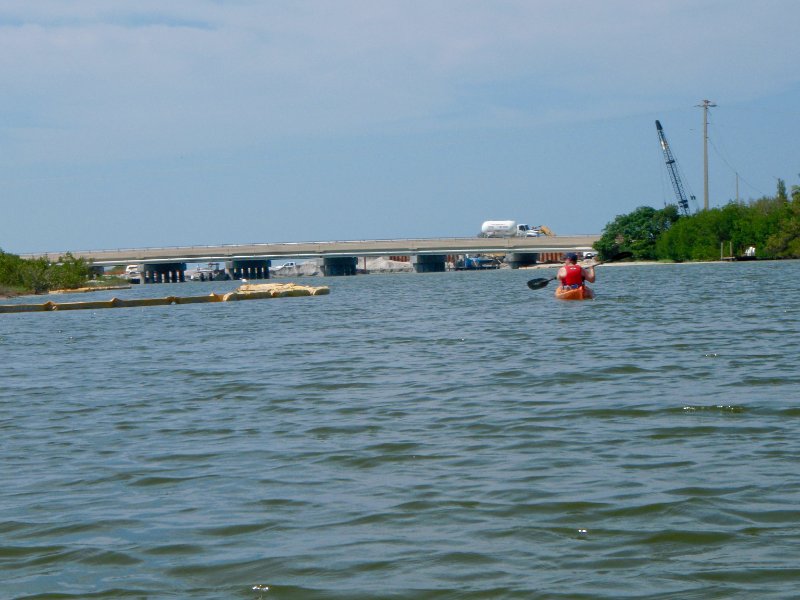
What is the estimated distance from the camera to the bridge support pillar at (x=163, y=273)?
6540 inches

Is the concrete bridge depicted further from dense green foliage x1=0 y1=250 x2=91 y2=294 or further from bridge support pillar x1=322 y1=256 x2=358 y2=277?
dense green foliage x1=0 y1=250 x2=91 y2=294

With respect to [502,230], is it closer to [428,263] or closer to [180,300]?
[428,263]

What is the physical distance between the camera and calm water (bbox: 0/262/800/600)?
7.20 meters

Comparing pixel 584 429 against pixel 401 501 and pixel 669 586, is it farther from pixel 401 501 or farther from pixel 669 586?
pixel 669 586

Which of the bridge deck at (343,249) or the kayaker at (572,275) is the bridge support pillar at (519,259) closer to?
the bridge deck at (343,249)

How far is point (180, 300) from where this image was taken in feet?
193

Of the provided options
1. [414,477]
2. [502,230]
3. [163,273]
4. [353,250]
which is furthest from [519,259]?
[414,477]

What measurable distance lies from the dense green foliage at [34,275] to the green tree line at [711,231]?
186 feet

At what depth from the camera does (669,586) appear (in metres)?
6.70

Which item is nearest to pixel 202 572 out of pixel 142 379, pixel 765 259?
pixel 142 379

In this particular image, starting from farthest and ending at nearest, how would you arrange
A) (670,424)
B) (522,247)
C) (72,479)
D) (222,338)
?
1. (522,247)
2. (222,338)
3. (670,424)
4. (72,479)

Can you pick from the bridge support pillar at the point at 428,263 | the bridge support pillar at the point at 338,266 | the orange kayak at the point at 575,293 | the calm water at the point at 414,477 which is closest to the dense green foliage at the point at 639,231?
the bridge support pillar at the point at 428,263

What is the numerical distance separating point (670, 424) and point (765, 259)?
112892mm

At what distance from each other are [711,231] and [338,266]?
6739 cm
